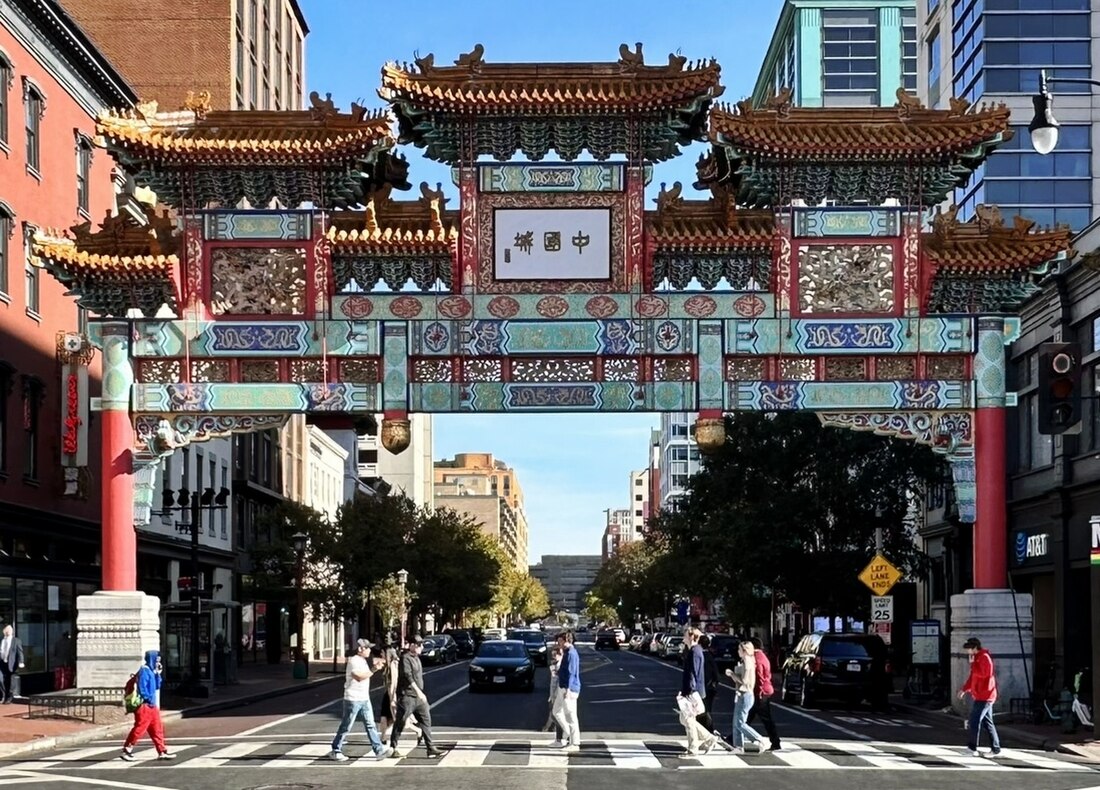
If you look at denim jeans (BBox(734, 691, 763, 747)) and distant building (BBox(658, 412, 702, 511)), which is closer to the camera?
denim jeans (BBox(734, 691, 763, 747))

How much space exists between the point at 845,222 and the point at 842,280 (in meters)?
1.19

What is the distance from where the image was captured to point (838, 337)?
32281 mm

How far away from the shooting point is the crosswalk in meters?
22.2

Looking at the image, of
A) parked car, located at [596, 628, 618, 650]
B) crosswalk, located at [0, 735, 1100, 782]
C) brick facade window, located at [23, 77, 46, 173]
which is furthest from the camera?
parked car, located at [596, 628, 618, 650]

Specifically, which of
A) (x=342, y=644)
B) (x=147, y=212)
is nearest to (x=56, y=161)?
→ (x=147, y=212)

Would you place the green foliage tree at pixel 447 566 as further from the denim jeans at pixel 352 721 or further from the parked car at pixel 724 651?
the denim jeans at pixel 352 721

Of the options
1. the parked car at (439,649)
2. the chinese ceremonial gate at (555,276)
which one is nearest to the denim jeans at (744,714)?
the chinese ceremonial gate at (555,276)

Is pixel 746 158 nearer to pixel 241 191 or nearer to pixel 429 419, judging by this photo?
pixel 241 191

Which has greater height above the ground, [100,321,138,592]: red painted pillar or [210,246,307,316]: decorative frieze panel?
[210,246,307,316]: decorative frieze panel

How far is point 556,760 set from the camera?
2272cm

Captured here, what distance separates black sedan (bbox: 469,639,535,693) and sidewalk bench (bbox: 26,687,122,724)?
47.8 feet

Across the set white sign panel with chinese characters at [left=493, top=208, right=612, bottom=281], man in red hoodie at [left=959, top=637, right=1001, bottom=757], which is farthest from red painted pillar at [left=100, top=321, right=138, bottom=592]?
man in red hoodie at [left=959, top=637, right=1001, bottom=757]

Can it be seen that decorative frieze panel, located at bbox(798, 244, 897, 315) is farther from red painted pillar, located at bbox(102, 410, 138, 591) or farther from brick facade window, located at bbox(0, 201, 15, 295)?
brick facade window, located at bbox(0, 201, 15, 295)

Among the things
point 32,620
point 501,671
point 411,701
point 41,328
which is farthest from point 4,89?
point 411,701
